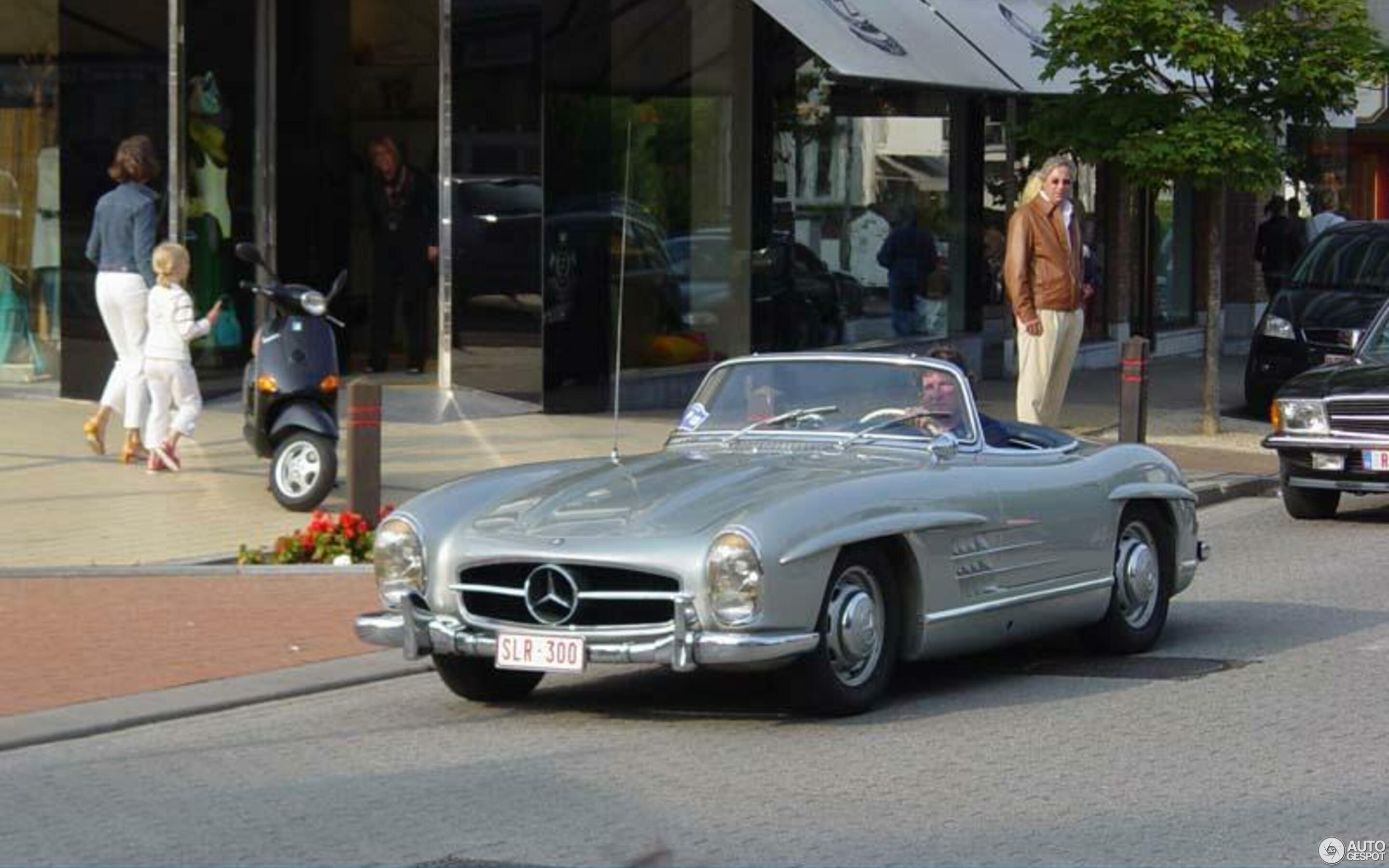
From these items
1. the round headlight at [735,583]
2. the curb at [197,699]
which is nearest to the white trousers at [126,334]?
the curb at [197,699]

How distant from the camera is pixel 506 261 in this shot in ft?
63.3

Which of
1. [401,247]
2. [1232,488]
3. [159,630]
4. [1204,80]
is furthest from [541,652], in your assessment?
[1204,80]

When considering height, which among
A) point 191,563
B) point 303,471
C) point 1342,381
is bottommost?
point 191,563

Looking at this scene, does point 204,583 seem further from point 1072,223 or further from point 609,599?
point 1072,223

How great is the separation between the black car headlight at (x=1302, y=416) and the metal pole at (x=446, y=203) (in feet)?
23.3

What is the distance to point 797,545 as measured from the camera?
834cm

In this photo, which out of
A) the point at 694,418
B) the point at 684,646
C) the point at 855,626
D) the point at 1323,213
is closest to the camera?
the point at 684,646

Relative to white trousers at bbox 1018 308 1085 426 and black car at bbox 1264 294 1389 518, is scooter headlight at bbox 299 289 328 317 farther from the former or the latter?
black car at bbox 1264 294 1389 518

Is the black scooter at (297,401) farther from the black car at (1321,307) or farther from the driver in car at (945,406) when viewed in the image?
the black car at (1321,307)

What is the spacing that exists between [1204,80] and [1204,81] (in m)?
0.08

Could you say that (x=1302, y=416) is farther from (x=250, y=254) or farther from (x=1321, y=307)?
(x=1321, y=307)

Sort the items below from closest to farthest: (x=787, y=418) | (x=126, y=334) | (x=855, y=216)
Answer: (x=787, y=418), (x=126, y=334), (x=855, y=216)

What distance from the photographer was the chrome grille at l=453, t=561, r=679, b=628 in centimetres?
838

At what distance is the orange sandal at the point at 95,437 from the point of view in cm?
1562
